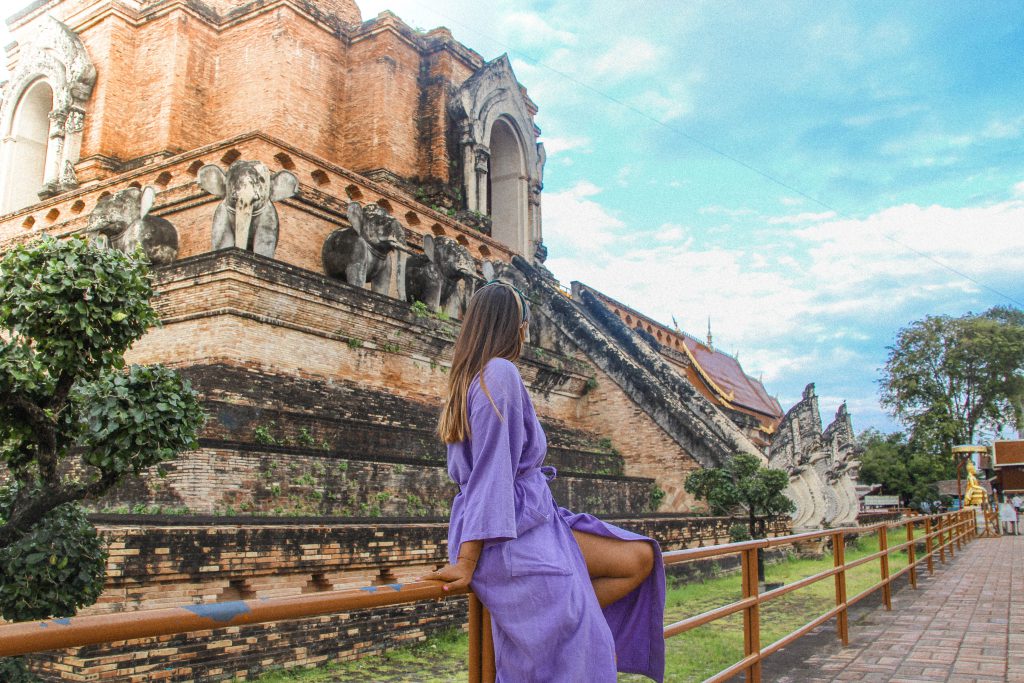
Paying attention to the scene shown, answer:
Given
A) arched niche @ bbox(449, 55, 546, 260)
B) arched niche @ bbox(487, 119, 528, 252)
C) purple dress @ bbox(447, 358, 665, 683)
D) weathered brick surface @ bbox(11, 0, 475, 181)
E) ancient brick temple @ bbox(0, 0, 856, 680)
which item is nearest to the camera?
purple dress @ bbox(447, 358, 665, 683)

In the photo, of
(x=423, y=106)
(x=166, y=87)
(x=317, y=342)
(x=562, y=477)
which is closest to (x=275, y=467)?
(x=317, y=342)

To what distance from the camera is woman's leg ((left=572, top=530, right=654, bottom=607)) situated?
2.03m

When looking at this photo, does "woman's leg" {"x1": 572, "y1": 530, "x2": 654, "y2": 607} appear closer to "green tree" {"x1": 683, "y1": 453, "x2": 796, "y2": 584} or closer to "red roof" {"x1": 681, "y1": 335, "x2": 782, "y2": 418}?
"green tree" {"x1": 683, "y1": 453, "x2": 796, "y2": 584}

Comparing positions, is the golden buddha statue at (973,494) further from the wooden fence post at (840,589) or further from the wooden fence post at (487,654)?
the wooden fence post at (487,654)

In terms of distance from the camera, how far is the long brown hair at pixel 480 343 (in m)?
2.02

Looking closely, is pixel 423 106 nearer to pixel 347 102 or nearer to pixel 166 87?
pixel 347 102

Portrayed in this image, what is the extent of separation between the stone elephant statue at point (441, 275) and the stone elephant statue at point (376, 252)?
0.30 metres

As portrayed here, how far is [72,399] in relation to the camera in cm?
398

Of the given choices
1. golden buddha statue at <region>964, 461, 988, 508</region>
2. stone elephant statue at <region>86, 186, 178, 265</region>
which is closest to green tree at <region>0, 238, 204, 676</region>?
stone elephant statue at <region>86, 186, 178, 265</region>

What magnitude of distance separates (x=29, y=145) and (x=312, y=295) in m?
9.93

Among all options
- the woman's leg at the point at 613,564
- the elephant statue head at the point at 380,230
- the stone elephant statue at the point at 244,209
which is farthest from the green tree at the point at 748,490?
the woman's leg at the point at 613,564

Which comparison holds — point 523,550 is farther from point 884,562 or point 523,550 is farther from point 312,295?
point 312,295

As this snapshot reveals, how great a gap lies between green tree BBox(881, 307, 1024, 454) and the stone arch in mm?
26635

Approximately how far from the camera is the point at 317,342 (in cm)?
859
